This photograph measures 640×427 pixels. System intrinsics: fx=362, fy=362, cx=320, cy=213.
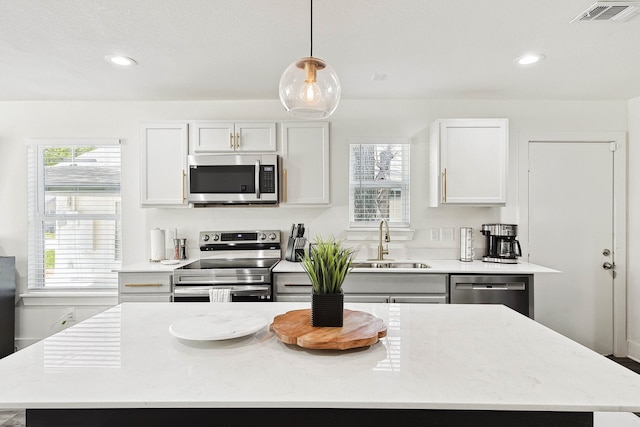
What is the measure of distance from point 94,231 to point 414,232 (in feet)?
10.3

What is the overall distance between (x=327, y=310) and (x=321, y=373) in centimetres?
29

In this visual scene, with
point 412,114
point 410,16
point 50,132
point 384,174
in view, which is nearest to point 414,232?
point 384,174

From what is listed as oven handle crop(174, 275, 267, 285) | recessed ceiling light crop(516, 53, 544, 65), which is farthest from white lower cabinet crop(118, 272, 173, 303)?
recessed ceiling light crop(516, 53, 544, 65)

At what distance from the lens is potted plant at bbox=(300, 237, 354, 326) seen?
1.22 meters

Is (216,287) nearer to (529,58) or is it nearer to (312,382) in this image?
(312,382)

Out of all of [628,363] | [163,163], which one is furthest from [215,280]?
[628,363]

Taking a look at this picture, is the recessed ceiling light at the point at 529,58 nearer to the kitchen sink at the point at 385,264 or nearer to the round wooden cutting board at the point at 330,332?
the kitchen sink at the point at 385,264

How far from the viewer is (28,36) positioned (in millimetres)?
2195

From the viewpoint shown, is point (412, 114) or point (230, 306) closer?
point (230, 306)

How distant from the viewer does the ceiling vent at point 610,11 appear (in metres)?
1.81

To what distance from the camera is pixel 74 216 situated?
11.7 ft

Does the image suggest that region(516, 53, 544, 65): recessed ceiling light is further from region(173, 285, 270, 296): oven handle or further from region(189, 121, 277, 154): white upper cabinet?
region(173, 285, 270, 296): oven handle

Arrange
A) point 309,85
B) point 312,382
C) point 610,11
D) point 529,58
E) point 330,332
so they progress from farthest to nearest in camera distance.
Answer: point 529,58, point 610,11, point 309,85, point 330,332, point 312,382

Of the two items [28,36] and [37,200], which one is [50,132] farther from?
[28,36]
